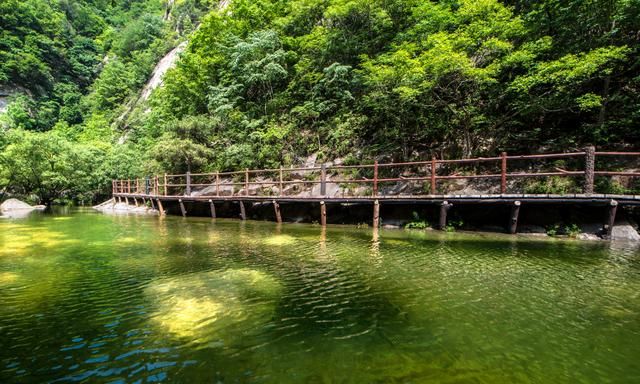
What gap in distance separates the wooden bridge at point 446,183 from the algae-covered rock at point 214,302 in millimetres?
7816

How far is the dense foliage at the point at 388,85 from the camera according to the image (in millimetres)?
11617

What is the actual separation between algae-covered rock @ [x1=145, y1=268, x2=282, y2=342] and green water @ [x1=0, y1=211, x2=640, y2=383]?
0.03 meters

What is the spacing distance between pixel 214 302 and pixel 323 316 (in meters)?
1.63

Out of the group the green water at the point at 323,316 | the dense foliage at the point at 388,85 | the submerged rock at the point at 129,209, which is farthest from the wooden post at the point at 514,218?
the submerged rock at the point at 129,209

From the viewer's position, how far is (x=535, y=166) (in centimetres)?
1295

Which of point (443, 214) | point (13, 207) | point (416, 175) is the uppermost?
point (416, 175)

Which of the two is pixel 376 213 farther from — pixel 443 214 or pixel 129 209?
pixel 129 209

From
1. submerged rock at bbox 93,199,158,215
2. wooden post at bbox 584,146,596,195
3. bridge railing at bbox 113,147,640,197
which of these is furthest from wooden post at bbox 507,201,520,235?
submerged rock at bbox 93,199,158,215

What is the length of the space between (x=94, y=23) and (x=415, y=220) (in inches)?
3226

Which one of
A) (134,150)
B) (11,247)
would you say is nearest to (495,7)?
(11,247)

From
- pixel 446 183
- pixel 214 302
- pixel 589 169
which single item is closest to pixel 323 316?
pixel 214 302

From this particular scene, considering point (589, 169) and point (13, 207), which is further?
point (13, 207)

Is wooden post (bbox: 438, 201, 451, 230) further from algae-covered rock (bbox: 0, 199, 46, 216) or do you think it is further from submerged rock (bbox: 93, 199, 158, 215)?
algae-covered rock (bbox: 0, 199, 46, 216)

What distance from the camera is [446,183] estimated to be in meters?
13.8
